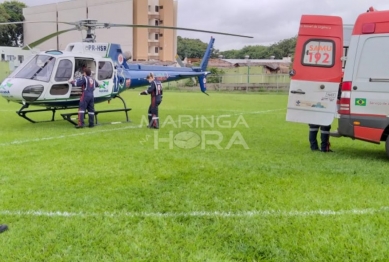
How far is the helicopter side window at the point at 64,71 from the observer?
10.2m

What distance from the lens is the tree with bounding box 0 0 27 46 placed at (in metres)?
63.5

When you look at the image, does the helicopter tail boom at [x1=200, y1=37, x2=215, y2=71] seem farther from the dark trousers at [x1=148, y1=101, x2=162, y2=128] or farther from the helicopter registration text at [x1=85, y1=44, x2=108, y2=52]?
the dark trousers at [x1=148, y1=101, x2=162, y2=128]

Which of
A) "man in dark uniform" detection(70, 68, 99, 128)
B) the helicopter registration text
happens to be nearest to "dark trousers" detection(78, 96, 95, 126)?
"man in dark uniform" detection(70, 68, 99, 128)

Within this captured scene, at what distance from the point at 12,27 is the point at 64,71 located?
62359mm

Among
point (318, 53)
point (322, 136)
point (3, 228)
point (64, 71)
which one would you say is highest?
point (318, 53)

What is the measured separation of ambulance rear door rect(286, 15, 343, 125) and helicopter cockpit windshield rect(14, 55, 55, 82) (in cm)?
656

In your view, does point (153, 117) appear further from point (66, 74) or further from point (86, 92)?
point (66, 74)

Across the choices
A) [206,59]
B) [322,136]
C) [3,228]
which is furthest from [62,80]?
[206,59]

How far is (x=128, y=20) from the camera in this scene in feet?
168

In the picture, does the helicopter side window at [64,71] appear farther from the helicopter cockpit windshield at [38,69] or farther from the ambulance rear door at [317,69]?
the ambulance rear door at [317,69]

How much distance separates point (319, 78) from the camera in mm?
7000

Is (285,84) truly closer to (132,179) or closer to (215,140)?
(215,140)

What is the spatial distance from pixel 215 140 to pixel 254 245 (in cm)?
573

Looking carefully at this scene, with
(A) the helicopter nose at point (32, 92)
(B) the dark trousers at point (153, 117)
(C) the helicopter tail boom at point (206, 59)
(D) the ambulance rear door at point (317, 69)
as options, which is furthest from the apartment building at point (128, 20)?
(D) the ambulance rear door at point (317, 69)
